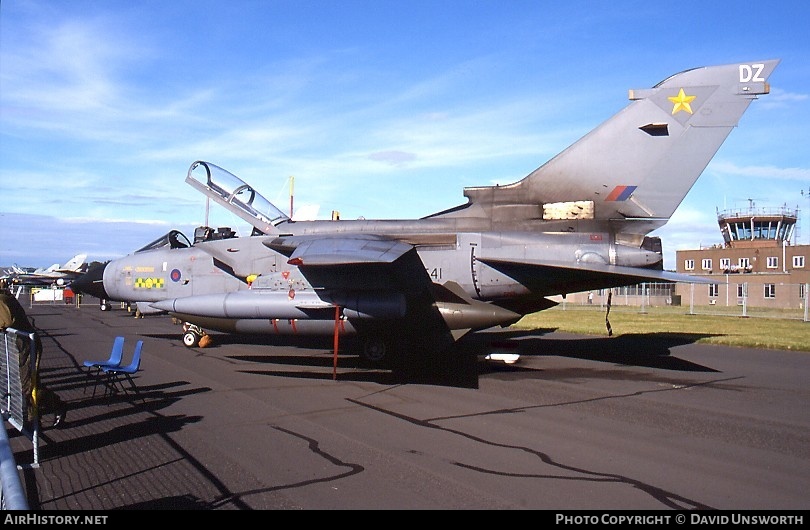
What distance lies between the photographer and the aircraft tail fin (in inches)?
458

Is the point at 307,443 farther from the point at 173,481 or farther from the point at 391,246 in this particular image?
the point at 391,246

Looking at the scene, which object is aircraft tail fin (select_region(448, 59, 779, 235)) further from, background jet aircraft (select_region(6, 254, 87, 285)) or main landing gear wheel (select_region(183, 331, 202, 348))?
background jet aircraft (select_region(6, 254, 87, 285))

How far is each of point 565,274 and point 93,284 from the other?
12.5m

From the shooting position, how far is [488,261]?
12.1 m

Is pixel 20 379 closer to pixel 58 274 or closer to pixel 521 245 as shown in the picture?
Result: pixel 521 245

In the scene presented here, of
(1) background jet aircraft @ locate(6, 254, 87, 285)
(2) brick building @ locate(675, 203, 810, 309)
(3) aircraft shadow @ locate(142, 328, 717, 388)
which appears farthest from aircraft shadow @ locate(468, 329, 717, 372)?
(1) background jet aircraft @ locate(6, 254, 87, 285)

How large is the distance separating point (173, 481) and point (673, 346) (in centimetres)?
1504

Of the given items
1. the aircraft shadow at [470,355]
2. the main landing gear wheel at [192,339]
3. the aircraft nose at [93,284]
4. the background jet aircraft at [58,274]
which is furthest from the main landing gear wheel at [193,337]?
the background jet aircraft at [58,274]

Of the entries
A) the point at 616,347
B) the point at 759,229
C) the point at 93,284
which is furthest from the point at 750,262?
the point at 93,284

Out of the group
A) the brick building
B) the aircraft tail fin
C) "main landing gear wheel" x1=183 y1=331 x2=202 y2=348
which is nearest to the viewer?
the aircraft tail fin

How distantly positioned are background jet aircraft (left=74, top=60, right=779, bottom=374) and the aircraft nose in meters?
5.05

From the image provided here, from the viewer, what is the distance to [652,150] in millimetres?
11805

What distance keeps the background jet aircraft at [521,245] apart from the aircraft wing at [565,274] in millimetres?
23

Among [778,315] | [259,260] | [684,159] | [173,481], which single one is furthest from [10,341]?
[778,315]
